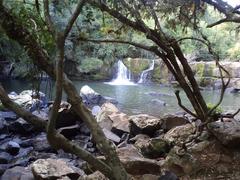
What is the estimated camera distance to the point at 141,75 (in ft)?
69.8

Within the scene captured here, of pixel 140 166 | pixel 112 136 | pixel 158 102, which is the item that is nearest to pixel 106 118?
pixel 112 136

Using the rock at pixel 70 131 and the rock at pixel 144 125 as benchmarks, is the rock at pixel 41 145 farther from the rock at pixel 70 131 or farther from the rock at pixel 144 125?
the rock at pixel 144 125

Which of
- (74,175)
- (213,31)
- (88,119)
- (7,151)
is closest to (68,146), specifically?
(88,119)

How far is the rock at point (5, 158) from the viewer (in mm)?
6581

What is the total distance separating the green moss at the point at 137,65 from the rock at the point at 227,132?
1663 cm

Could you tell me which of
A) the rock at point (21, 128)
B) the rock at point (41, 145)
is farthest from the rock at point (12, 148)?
the rock at point (21, 128)

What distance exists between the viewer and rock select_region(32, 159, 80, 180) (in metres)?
4.64

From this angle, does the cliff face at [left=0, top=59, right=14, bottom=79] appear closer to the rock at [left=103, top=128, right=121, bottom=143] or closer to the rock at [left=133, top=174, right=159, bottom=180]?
the rock at [left=103, top=128, right=121, bottom=143]

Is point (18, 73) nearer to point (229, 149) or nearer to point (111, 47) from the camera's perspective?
point (111, 47)

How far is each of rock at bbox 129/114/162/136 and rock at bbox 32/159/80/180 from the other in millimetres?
2890

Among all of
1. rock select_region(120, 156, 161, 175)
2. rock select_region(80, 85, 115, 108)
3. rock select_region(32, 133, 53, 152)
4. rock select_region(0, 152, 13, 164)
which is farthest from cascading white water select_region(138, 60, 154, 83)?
rock select_region(120, 156, 161, 175)

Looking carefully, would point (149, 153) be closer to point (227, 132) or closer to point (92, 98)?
point (227, 132)

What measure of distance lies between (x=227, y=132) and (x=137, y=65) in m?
17.1

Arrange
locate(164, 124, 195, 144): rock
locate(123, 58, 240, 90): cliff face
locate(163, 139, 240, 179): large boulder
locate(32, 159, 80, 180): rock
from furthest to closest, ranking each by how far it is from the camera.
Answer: locate(123, 58, 240, 90): cliff face, locate(164, 124, 195, 144): rock, locate(32, 159, 80, 180): rock, locate(163, 139, 240, 179): large boulder
